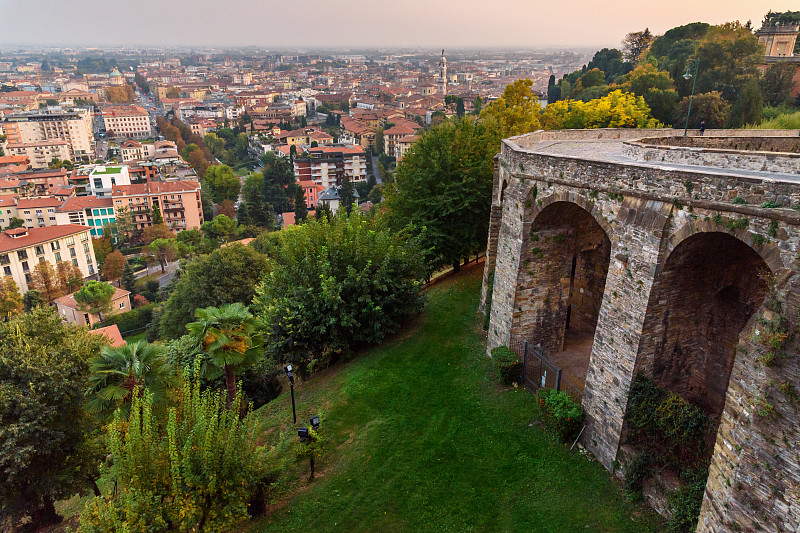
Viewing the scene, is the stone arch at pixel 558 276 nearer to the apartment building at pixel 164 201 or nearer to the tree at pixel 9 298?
the tree at pixel 9 298

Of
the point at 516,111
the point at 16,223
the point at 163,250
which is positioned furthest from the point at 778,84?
the point at 16,223

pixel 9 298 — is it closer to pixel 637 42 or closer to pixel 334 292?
pixel 334 292

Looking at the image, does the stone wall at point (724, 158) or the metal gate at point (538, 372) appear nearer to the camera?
the stone wall at point (724, 158)

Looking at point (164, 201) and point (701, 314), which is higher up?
point (701, 314)

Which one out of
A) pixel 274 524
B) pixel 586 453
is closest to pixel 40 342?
pixel 274 524

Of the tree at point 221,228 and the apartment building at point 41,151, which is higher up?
the apartment building at point 41,151

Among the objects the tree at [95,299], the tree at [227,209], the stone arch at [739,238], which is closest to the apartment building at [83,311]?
the tree at [95,299]

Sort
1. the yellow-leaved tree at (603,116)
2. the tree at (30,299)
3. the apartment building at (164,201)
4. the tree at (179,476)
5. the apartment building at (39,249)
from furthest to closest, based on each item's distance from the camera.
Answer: the apartment building at (164,201), the apartment building at (39,249), the tree at (30,299), the yellow-leaved tree at (603,116), the tree at (179,476)

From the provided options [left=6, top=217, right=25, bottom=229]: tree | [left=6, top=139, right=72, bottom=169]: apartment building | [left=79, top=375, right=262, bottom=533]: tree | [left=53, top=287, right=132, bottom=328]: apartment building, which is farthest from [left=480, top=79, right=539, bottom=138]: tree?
[left=6, top=139, right=72, bottom=169]: apartment building

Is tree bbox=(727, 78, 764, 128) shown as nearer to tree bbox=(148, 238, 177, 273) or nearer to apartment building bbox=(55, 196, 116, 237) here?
tree bbox=(148, 238, 177, 273)
